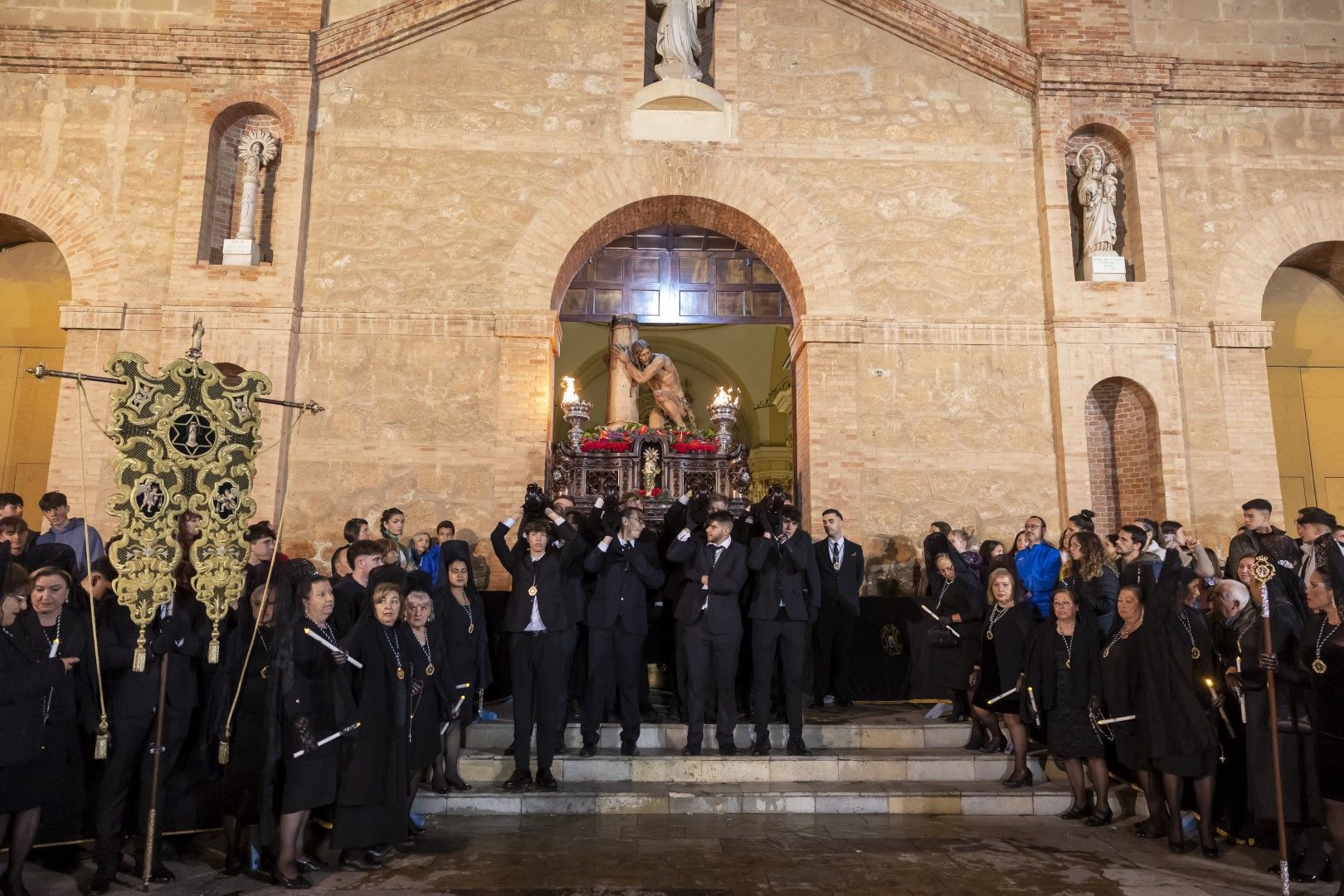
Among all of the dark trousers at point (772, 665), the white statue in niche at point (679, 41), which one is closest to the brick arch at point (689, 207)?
the white statue in niche at point (679, 41)

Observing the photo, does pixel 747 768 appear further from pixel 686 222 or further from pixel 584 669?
pixel 686 222

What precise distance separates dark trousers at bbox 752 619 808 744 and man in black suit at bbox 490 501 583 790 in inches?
60.7

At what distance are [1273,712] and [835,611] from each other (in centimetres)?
410

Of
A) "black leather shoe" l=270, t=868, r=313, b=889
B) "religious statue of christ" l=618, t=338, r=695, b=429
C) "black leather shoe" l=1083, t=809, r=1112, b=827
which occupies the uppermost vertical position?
"religious statue of christ" l=618, t=338, r=695, b=429

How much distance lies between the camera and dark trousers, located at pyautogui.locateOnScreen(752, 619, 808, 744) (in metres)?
7.38

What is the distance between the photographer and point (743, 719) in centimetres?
830

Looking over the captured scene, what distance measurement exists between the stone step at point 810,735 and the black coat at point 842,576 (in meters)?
1.30

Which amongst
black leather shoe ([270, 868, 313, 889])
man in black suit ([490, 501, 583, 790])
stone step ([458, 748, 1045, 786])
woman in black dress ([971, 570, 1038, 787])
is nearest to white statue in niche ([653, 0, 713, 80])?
man in black suit ([490, 501, 583, 790])

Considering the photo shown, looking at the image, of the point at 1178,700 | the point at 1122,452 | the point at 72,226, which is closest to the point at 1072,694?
the point at 1178,700

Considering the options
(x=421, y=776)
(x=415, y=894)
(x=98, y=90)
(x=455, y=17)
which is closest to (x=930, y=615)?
(x=421, y=776)

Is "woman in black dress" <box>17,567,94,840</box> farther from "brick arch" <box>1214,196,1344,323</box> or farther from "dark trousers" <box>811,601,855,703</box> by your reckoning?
"brick arch" <box>1214,196,1344,323</box>

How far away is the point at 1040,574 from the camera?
8.68 metres

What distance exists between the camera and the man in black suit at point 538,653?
273 inches

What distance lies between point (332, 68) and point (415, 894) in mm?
10713
